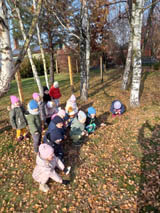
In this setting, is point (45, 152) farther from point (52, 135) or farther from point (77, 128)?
point (77, 128)

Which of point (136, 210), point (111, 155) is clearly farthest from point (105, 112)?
point (136, 210)

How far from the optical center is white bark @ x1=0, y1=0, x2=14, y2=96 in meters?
3.42

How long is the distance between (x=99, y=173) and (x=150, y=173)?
130cm

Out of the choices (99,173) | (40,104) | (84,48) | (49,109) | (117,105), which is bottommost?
(99,173)

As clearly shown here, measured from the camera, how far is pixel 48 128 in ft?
13.6

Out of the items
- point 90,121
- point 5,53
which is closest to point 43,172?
point 90,121

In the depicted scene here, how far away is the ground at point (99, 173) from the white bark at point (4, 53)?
7.98ft

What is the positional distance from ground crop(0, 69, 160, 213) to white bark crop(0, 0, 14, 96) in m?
2.43

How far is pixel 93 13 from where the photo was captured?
29.0 ft

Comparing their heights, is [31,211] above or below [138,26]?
below

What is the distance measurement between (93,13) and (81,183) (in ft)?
30.0

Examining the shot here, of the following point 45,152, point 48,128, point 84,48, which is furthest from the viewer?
point 84,48

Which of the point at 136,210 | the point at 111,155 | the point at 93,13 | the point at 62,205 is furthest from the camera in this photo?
the point at 93,13

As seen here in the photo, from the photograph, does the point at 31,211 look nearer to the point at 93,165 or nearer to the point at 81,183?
the point at 81,183
